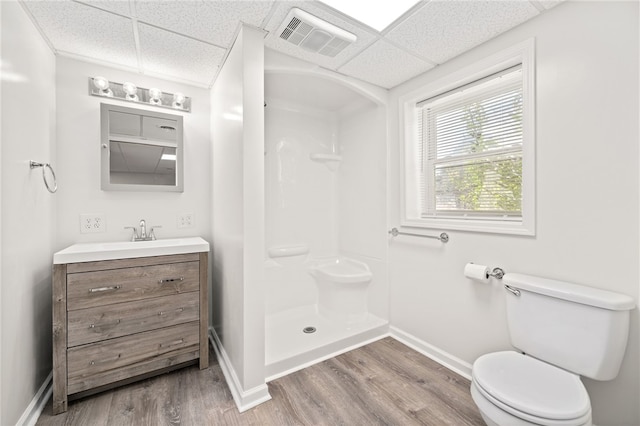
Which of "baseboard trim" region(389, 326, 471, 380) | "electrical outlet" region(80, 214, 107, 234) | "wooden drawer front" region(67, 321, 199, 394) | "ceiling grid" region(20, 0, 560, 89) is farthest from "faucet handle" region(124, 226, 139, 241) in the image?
"baseboard trim" region(389, 326, 471, 380)

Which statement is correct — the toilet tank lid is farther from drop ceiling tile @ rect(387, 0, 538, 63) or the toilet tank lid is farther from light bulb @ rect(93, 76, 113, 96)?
light bulb @ rect(93, 76, 113, 96)

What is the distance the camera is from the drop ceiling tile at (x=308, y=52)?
1467mm

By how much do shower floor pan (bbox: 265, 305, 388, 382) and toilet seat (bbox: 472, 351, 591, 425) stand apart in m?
1.10

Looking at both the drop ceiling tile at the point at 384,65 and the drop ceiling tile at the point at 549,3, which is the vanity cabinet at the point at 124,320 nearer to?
the drop ceiling tile at the point at 384,65

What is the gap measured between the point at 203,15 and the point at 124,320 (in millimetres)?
1862

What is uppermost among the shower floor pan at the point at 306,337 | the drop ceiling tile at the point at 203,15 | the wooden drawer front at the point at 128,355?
the drop ceiling tile at the point at 203,15

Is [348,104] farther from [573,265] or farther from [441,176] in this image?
[573,265]

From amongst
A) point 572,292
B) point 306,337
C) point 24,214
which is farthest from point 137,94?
point 572,292

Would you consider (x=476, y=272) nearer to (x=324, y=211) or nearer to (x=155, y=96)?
(x=324, y=211)

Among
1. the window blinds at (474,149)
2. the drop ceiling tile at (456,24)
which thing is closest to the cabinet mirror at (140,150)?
the drop ceiling tile at (456,24)

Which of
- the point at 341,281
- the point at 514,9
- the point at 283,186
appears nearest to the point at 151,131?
the point at 283,186

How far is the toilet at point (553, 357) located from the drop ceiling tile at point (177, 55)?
2.43 m

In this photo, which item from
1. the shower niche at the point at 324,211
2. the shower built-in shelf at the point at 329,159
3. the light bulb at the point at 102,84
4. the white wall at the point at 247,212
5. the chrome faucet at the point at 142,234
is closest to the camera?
the white wall at the point at 247,212

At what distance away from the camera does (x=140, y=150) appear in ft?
7.12
